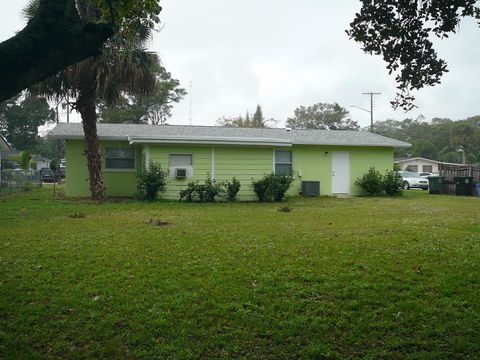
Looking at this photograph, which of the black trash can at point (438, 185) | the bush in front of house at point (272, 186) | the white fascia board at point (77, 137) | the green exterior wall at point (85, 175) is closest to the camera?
the bush in front of house at point (272, 186)

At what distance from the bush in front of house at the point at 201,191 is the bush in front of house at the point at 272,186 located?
5.21 ft

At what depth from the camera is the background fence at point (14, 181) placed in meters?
20.1

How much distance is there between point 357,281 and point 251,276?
138 centimetres

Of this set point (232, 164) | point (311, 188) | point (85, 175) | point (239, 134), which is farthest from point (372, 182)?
point (85, 175)

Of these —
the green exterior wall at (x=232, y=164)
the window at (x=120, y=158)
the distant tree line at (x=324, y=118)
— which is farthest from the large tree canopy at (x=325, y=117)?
the window at (x=120, y=158)

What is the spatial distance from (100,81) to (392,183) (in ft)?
45.7

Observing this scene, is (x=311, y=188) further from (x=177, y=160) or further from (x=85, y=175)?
(x=85, y=175)

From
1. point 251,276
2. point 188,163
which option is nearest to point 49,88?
point 188,163

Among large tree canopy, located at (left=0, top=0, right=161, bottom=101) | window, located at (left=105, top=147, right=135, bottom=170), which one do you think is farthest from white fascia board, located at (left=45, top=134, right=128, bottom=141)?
large tree canopy, located at (left=0, top=0, right=161, bottom=101)

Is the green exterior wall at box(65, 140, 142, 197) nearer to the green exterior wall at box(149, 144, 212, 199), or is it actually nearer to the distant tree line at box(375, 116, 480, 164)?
the green exterior wall at box(149, 144, 212, 199)

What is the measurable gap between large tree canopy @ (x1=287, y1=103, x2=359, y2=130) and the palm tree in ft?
169

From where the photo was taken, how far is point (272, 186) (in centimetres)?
1675

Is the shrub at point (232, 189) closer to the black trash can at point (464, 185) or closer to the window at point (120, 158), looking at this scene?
the window at point (120, 158)

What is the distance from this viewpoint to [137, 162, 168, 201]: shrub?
52.6ft
